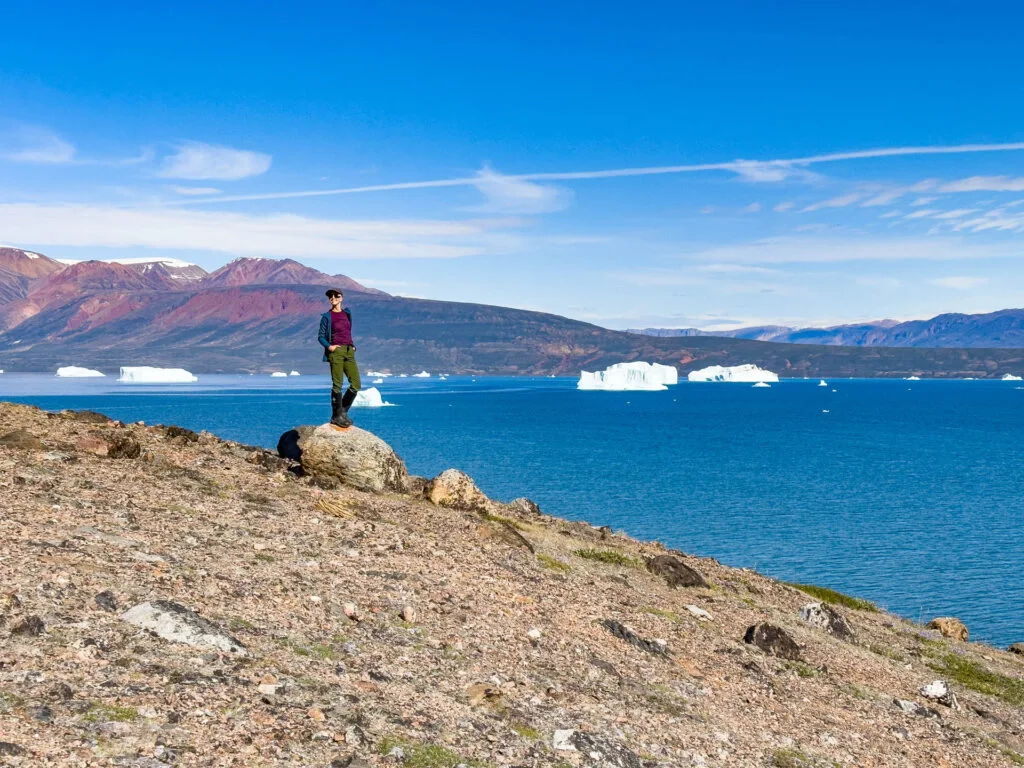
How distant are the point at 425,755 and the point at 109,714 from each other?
328 centimetres

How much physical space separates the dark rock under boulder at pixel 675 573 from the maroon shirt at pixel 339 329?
32.9 feet

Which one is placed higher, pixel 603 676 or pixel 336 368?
pixel 336 368

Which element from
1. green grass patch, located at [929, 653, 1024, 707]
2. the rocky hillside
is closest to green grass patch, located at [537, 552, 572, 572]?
the rocky hillside

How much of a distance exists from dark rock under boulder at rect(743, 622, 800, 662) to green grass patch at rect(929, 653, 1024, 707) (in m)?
4.96

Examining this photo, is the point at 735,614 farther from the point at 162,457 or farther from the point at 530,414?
the point at 530,414

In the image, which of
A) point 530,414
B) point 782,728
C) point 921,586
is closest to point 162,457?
point 782,728

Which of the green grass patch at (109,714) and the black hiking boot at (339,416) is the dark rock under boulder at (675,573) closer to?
the black hiking boot at (339,416)

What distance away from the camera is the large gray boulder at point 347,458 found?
22391mm

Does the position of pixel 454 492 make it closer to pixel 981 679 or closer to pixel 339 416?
pixel 339 416

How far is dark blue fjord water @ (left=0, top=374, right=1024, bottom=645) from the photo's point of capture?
151 ft

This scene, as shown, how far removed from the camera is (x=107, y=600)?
11.0 meters

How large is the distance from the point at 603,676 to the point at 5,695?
26.3 feet

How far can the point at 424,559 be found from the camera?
16.8 metres

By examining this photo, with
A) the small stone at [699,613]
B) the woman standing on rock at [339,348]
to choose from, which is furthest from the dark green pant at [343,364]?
the small stone at [699,613]
